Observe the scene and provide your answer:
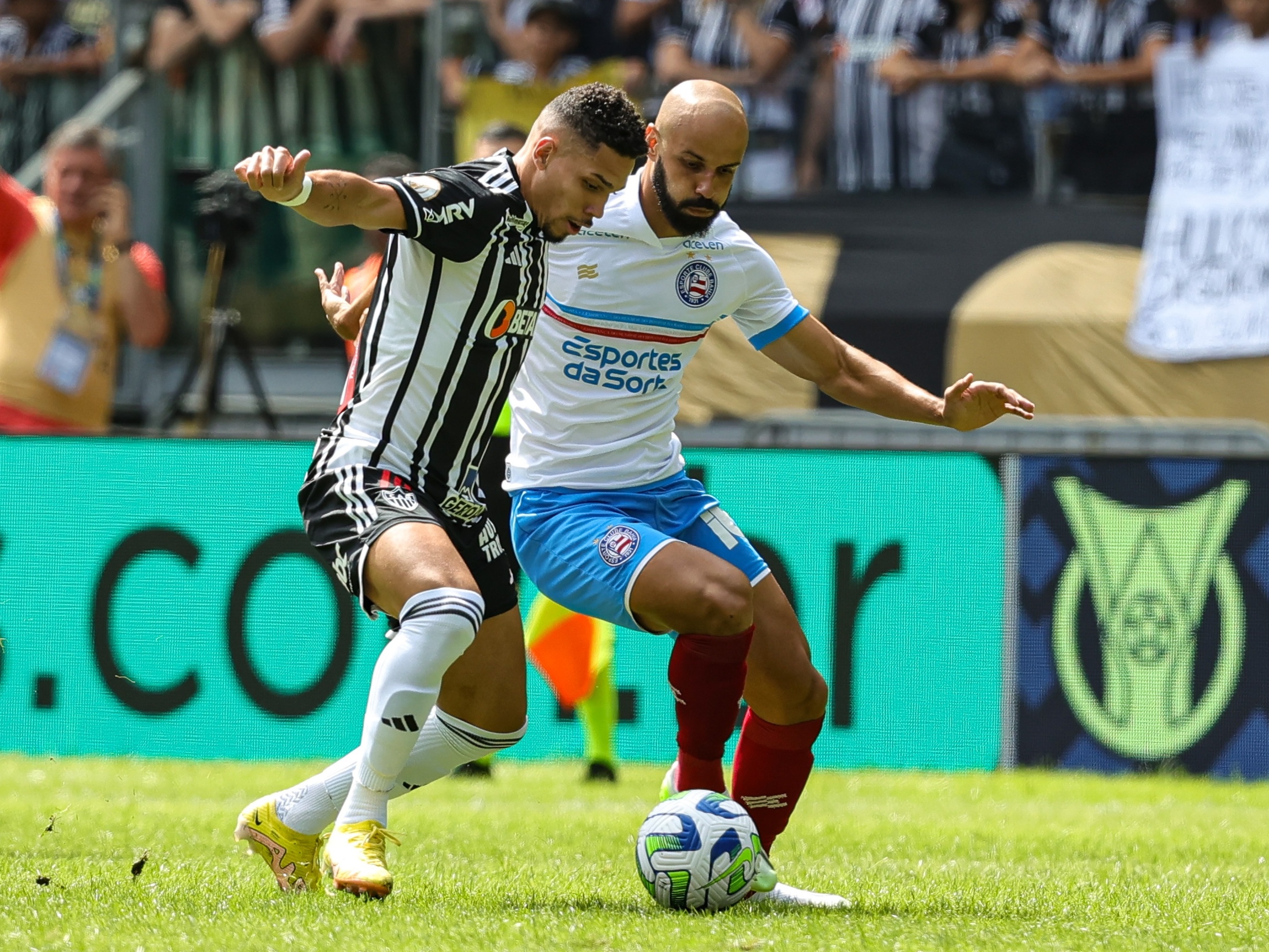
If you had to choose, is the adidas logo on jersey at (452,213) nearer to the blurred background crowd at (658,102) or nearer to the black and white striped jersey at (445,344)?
the black and white striped jersey at (445,344)

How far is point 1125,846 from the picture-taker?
251 inches

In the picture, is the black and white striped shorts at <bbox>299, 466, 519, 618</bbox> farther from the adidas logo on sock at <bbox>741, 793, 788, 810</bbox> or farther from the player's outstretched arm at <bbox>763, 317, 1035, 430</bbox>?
the player's outstretched arm at <bbox>763, 317, 1035, 430</bbox>

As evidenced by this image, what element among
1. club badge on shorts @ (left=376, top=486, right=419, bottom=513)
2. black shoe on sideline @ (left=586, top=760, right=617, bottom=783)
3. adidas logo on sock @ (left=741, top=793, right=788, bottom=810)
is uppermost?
club badge on shorts @ (left=376, top=486, right=419, bottom=513)

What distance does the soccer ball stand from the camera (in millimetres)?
4586

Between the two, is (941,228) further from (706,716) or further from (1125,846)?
(706,716)

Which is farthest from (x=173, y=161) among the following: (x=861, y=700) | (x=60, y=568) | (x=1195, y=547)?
(x=1195, y=547)

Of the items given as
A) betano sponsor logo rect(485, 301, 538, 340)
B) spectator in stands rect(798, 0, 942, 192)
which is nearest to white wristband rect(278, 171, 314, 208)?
betano sponsor logo rect(485, 301, 538, 340)

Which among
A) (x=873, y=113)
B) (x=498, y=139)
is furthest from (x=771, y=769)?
(x=873, y=113)

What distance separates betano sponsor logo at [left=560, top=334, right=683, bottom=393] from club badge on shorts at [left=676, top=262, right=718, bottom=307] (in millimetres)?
170

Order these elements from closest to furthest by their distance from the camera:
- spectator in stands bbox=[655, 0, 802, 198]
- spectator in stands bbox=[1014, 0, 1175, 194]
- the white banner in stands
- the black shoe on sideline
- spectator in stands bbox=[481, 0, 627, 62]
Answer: the black shoe on sideline, the white banner in stands, spectator in stands bbox=[1014, 0, 1175, 194], spectator in stands bbox=[655, 0, 802, 198], spectator in stands bbox=[481, 0, 627, 62]

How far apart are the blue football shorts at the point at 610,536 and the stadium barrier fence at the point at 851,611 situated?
11.0 feet

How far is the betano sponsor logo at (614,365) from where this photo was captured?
525 centimetres

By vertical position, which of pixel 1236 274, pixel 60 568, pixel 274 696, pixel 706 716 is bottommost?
pixel 274 696

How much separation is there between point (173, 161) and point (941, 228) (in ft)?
17.4
